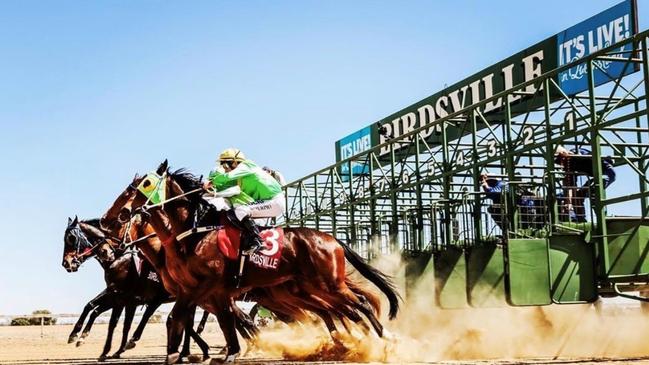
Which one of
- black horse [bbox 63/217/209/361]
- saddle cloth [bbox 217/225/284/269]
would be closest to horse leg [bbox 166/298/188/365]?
saddle cloth [bbox 217/225/284/269]

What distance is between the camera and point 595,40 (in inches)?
635

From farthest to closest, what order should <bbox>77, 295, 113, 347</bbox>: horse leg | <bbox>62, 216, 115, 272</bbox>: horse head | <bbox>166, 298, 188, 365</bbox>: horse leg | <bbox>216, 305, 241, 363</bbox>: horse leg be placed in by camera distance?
<bbox>77, 295, 113, 347</bbox>: horse leg < <bbox>62, 216, 115, 272</bbox>: horse head < <bbox>216, 305, 241, 363</bbox>: horse leg < <bbox>166, 298, 188, 365</bbox>: horse leg

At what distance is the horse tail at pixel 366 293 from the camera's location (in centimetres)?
1271

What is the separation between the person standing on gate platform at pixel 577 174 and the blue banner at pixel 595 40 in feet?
8.81

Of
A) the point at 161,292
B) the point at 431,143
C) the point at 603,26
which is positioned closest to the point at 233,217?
the point at 161,292

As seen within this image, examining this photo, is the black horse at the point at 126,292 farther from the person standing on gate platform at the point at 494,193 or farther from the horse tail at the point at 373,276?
the person standing on gate platform at the point at 494,193

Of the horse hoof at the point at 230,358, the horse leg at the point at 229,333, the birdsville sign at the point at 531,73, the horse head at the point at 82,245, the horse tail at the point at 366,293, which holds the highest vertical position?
the birdsville sign at the point at 531,73

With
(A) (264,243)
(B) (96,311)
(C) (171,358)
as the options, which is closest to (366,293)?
(A) (264,243)

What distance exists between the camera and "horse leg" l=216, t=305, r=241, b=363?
1138cm

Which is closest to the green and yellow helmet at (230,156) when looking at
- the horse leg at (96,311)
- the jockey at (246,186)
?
the jockey at (246,186)

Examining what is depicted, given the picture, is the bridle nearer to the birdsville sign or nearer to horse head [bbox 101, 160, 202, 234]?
horse head [bbox 101, 160, 202, 234]

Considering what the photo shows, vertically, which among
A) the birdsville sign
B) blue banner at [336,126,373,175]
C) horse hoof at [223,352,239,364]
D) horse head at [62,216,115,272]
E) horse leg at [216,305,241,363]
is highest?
the birdsville sign

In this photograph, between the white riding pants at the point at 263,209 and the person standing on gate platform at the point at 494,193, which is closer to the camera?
the white riding pants at the point at 263,209

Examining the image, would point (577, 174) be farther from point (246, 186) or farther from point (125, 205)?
point (125, 205)
